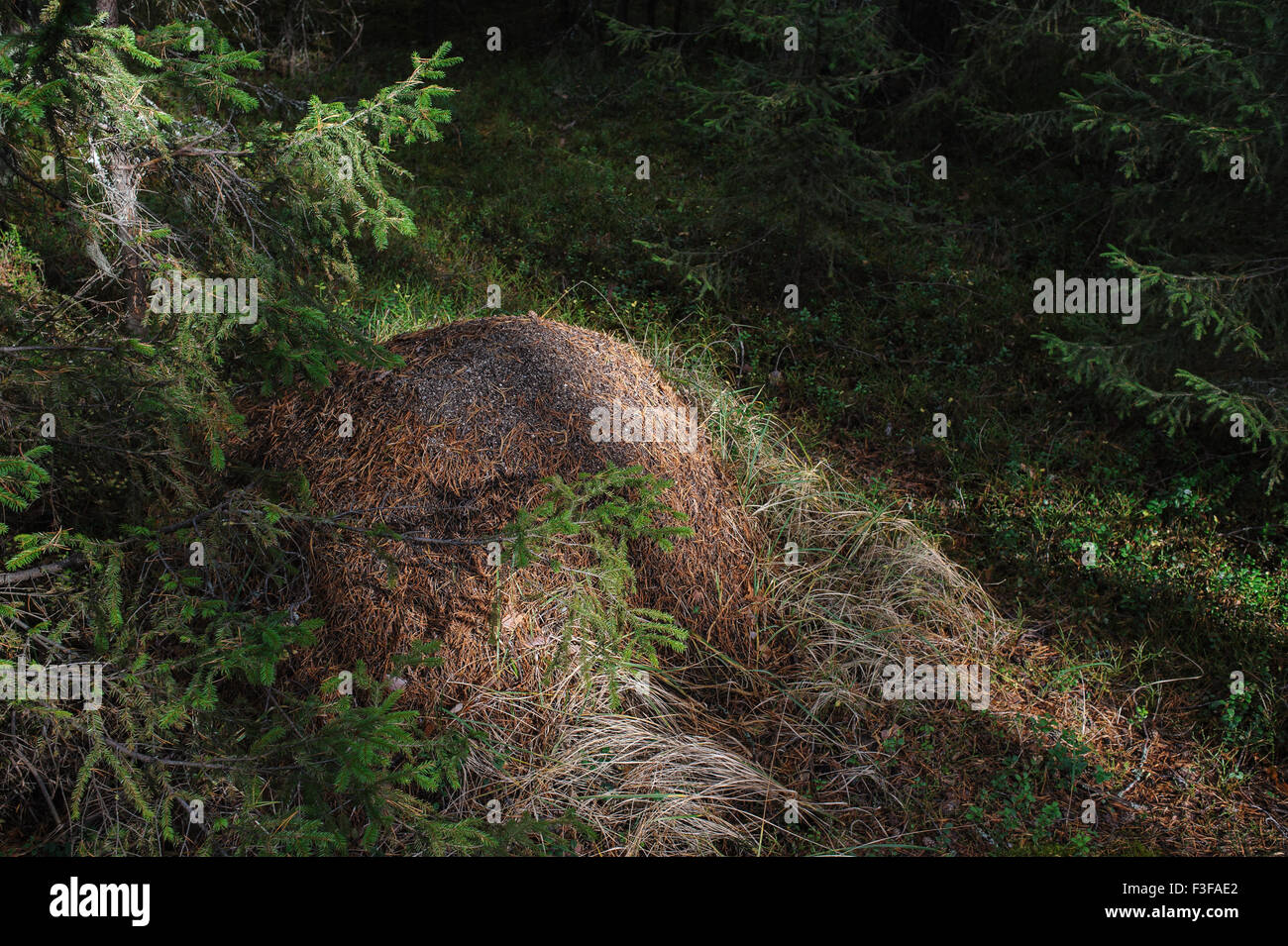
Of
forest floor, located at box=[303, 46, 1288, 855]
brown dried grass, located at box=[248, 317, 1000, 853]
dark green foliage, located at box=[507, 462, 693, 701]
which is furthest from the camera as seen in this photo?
forest floor, located at box=[303, 46, 1288, 855]

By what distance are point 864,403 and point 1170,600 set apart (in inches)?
95.1

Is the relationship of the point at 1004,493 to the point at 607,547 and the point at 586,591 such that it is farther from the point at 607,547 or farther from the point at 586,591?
the point at 607,547

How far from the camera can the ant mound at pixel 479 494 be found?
3.83 m

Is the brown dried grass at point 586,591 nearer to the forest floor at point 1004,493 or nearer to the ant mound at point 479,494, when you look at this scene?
the ant mound at point 479,494

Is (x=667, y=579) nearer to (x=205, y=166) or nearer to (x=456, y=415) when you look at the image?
(x=456, y=415)

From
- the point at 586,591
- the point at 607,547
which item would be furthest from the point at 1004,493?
the point at 607,547

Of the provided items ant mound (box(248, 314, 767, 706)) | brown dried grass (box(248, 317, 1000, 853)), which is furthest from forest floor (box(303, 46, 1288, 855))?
ant mound (box(248, 314, 767, 706))

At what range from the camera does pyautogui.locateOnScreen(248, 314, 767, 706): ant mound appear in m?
3.83

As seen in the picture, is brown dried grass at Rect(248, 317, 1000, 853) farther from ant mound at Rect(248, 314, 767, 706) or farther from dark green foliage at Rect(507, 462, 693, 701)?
dark green foliage at Rect(507, 462, 693, 701)

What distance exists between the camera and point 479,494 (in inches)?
159

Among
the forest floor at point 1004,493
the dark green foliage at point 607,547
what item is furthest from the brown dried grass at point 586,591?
the forest floor at point 1004,493

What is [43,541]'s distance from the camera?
2.63m

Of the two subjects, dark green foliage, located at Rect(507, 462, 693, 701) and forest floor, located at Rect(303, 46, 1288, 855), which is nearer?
dark green foliage, located at Rect(507, 462, 693, 701)

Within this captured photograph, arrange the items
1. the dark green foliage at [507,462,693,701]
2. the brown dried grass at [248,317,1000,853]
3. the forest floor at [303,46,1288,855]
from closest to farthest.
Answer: the dark green foliage at [507,462,693,701] < the brown dried grass at [248,317,1000,853] < the forest floor at [303,46,1288,855]
